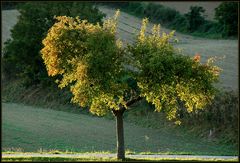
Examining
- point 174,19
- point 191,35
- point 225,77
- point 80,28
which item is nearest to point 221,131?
point 225,77

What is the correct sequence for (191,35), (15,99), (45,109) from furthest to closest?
(191,35)
(15,99)
(45,109)

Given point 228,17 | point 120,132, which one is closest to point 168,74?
point 120,132

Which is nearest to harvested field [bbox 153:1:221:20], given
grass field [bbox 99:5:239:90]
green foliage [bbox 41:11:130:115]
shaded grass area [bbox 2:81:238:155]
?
grass field [bbox 99:5:239:90]

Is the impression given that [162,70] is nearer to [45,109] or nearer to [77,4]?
[45,109]

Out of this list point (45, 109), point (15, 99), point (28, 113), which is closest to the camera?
point (28, 113)

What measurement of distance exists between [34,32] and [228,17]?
35.1 m

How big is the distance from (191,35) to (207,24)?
401cm

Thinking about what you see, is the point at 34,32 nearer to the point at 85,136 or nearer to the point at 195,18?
the point at 85,136

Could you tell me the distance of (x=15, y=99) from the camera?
83125mm

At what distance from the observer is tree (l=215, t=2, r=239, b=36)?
315 feet

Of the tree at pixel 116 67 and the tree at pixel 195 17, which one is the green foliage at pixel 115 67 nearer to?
the tree at pixel 116 67

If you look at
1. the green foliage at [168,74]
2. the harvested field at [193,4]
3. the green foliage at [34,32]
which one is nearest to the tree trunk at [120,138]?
the green foliage at [168,74]

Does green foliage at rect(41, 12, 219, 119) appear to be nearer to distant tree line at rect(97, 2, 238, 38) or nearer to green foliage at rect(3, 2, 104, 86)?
green foliage at rect(3, 2, 104, 86)

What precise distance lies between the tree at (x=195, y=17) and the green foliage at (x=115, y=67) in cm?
8088
